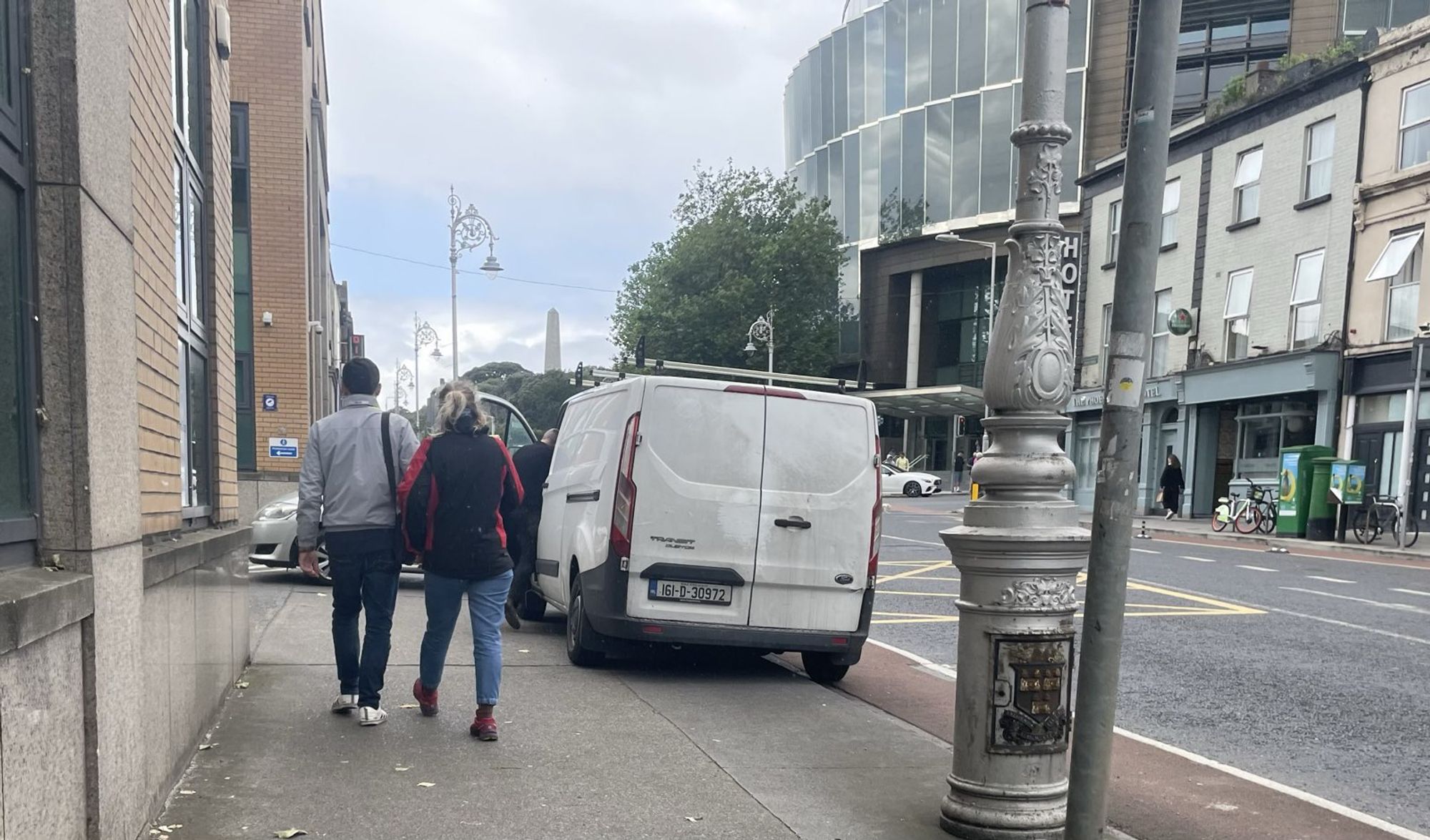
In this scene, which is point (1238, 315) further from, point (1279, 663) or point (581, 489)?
point (581, 489)

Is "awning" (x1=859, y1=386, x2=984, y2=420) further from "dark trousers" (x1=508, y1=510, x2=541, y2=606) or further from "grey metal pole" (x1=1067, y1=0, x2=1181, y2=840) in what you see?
"grey metal pole" (x1=1067, y1=0, x2=1181, y2=840)

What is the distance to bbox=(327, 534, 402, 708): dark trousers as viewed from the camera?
564 centimetres

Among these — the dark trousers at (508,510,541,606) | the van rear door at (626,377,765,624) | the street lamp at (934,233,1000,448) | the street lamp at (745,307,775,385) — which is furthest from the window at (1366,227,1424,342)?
the street lamp at (745,307,775,385)

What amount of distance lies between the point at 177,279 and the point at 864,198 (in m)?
50.5

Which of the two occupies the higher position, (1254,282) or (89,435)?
(1254,282)

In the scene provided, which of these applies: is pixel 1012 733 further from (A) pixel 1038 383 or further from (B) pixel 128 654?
(B) pixel 128 654

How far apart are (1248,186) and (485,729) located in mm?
26511

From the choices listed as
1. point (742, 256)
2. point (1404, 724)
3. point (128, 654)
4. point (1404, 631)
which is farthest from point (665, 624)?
point (742, 256)

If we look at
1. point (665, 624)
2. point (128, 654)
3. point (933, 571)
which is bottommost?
point (933, 571)

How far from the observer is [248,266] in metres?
22.8

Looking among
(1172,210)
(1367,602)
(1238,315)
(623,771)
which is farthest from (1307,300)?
(623,771)

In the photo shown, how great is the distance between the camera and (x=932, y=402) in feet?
166

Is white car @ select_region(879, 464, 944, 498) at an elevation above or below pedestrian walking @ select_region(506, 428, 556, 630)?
below

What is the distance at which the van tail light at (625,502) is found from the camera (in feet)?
23.6
